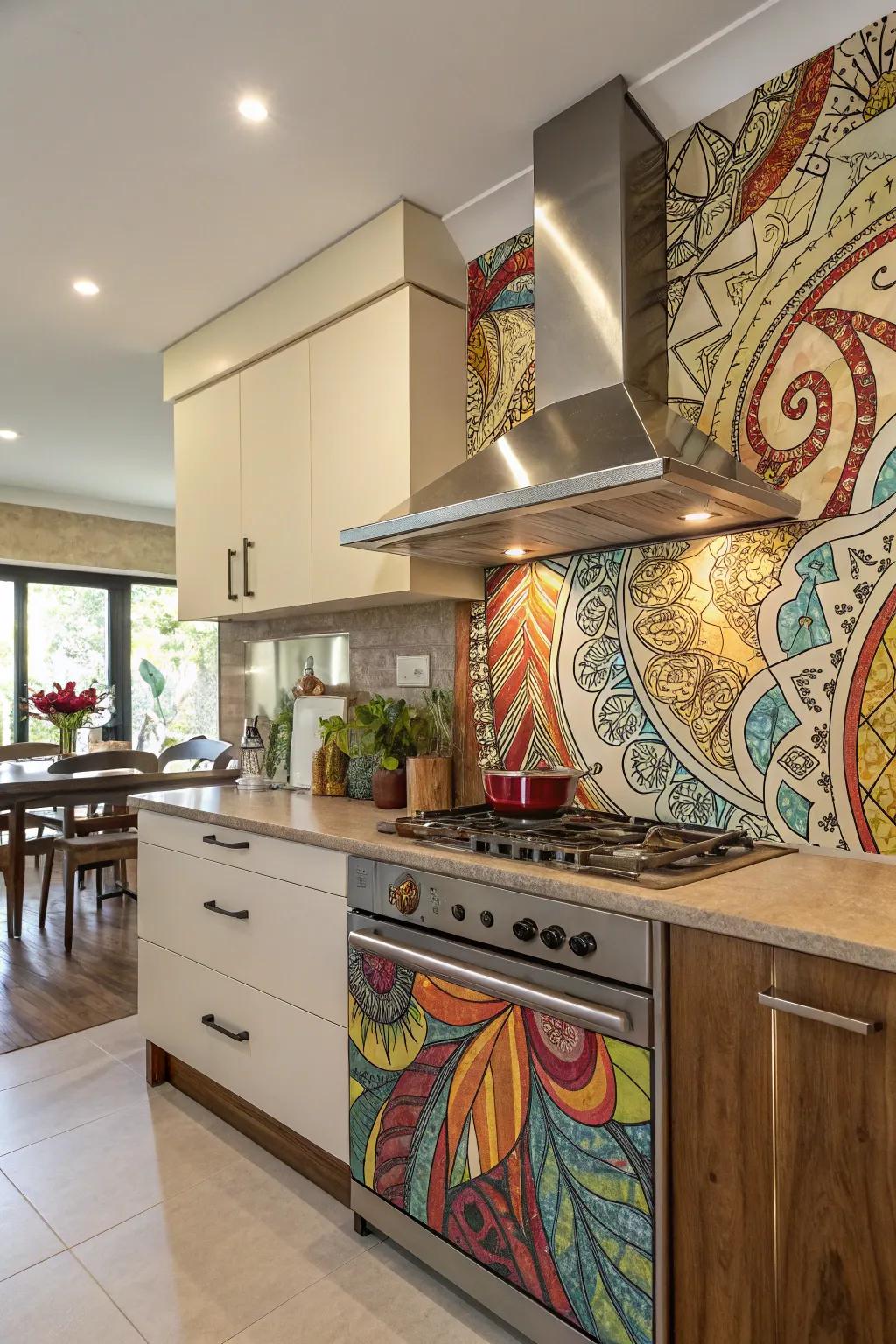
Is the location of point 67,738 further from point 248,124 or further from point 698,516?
point 698,516

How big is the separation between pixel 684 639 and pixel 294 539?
1.31 metres

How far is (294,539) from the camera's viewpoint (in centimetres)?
260

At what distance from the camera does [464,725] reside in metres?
2.39

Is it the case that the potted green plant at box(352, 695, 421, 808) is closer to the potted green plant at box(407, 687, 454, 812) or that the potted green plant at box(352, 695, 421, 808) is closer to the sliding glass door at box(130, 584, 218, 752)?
the potted green plant at box(407, 687, 454, 812)

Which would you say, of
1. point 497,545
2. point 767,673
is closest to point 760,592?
point 767,673

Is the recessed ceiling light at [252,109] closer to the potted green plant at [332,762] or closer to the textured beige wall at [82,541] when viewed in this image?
the potted green plant at [332,762]

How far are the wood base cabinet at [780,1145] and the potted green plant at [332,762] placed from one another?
1.56 meters

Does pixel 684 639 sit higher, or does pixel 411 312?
pixel 411 312

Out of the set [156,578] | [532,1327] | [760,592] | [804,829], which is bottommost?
[532,1327]

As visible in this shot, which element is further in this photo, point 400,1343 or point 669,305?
point 669,305

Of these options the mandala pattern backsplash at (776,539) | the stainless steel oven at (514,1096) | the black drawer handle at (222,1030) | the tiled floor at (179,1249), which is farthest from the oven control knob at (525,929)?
the black drawer handle at (222,1030)

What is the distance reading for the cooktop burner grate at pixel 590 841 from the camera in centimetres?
142

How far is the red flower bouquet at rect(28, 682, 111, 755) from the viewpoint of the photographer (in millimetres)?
4188

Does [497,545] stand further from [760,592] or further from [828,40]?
[828,40]
